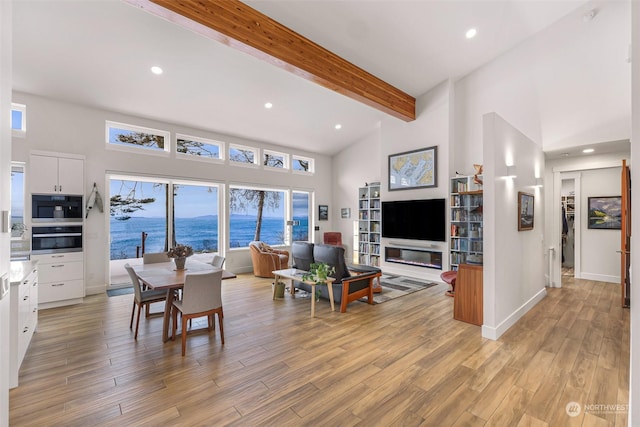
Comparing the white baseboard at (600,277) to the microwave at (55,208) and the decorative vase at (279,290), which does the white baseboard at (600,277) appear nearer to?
the decorative vase at (279,290)

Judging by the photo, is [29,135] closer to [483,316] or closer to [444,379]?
[444,379]

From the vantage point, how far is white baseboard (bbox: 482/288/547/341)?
11.2ft

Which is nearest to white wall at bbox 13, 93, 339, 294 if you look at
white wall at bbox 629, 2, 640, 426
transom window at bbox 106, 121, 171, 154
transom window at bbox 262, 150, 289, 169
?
transom window at bbox 106, 121, 171, 154

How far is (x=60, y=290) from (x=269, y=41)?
496cm

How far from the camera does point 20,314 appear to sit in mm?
2686

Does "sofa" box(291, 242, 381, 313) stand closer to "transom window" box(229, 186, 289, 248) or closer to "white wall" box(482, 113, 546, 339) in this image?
"white wall" box(482, 113, 546, 339)

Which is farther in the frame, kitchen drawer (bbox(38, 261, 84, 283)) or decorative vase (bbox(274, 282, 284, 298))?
decorative vase (bbox(274, 282, 284, 298))

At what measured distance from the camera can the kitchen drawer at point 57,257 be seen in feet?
14.7

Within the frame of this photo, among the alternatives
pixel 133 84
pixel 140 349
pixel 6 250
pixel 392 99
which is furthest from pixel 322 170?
pixel 6 250

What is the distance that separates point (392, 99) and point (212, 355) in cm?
565

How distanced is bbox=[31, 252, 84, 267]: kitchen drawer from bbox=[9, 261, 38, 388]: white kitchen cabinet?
1274 mm

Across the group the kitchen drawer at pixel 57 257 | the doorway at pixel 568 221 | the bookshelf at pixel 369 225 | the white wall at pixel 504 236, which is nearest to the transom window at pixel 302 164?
the bookshelf at pixel 369 225

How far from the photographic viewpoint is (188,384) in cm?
251

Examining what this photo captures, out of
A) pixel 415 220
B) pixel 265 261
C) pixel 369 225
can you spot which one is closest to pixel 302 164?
pixel 369 225
